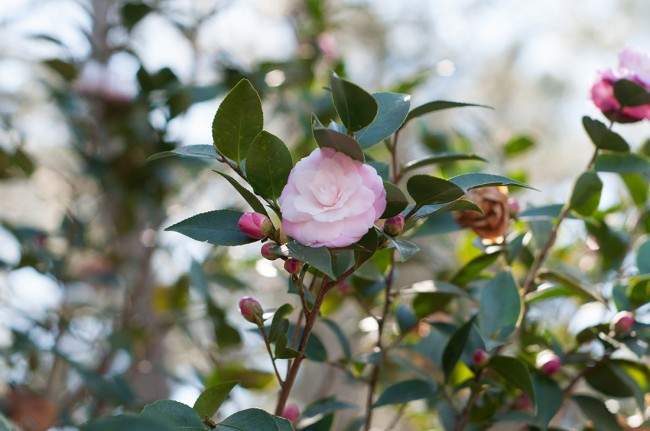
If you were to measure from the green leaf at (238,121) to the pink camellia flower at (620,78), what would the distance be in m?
0.47

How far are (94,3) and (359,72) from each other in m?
3.16

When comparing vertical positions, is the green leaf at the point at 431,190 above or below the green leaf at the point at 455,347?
above

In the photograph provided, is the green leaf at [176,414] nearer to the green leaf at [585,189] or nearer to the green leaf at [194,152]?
the green leaf at [194,152]

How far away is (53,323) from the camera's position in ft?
5.56

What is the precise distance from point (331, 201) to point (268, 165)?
0.09 meters

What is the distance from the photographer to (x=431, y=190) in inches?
24.7

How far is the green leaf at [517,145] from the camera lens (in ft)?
4.46

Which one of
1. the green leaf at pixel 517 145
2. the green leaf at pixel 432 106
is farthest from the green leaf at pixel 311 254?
the green leaf at pixel 517 145

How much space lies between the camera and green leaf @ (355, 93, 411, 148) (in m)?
0.65

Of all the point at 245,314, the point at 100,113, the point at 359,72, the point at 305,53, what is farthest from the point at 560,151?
the point at 245,314

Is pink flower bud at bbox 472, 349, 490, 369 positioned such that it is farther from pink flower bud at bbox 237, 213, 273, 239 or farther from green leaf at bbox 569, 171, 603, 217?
pink flower bud at bbox 237, 213, 273, 239

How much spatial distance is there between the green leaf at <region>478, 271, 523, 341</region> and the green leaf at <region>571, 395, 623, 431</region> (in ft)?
0.65

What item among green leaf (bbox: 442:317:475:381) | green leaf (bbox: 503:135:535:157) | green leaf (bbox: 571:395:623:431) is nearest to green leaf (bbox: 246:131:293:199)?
green leaf (bbox: 442:317:475:381)

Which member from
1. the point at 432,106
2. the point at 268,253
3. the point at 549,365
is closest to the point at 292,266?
the point at 268,253
